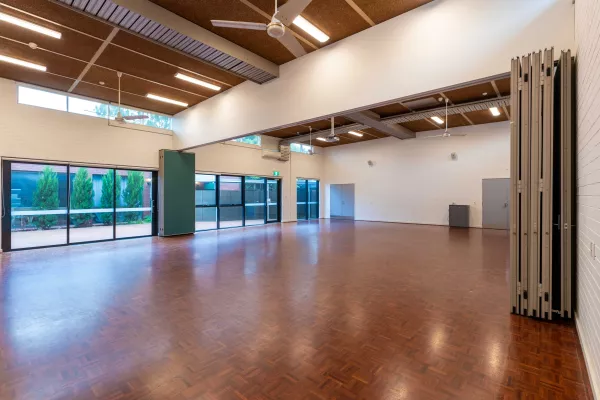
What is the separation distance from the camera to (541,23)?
3379mm

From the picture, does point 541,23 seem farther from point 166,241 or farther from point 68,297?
point 166,241

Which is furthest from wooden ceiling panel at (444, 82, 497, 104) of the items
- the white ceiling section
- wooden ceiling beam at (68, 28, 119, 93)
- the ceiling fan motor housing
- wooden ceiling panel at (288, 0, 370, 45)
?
wooden ceiling beam at (68, 28, 119, 93)

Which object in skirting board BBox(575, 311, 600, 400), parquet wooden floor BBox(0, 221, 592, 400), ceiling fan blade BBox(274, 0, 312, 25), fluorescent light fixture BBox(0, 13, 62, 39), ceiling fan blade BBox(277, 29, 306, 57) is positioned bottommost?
parquet wooden floor BBox(0, 221, 592, 400)

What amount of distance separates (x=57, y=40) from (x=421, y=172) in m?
12.2

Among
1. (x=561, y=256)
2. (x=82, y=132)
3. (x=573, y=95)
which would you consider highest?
(x=82, y=132)

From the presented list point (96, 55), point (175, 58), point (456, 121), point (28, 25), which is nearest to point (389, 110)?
point (456, 121)

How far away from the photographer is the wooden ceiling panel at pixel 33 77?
639 centimetres

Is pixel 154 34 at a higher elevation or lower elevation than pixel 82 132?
higher

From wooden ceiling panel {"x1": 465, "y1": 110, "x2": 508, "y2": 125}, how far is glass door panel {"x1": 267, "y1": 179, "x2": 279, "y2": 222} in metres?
8.24

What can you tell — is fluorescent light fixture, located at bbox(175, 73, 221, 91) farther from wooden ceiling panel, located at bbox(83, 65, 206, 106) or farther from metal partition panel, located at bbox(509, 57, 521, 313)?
metal partition panel, located at bbox(509, 57, 521, 313)

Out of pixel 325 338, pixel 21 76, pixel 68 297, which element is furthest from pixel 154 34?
pixel 325 338

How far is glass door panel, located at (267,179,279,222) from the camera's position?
13625mm

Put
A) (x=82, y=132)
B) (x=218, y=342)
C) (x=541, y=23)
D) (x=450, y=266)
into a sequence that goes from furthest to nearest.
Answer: (x=82, y=132), (x=450, y=266), (x=541, y=23), (x=218, y=342)

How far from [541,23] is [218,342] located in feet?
16.3
